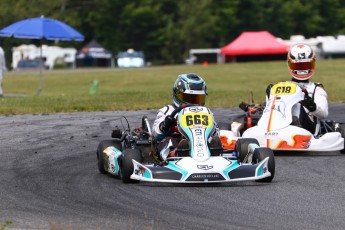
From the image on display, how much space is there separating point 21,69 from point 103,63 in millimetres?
11180

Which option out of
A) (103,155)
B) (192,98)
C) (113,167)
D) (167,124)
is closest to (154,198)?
(113,167)

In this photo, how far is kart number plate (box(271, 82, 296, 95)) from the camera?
11.2 meters

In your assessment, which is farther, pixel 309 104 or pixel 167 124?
pixel 309 104

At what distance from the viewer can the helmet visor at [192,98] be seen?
9.28 metres

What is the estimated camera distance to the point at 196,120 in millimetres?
8820

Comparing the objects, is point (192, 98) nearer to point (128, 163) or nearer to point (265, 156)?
point (265, 156)

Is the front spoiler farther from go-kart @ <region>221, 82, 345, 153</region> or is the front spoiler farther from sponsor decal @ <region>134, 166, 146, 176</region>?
go-kart @ <region>221, 82, 345, 153</region>

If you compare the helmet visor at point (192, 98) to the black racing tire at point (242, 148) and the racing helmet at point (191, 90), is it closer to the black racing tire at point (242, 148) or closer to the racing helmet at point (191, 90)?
the racing helmet at point (191, 90)

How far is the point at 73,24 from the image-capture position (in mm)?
78000

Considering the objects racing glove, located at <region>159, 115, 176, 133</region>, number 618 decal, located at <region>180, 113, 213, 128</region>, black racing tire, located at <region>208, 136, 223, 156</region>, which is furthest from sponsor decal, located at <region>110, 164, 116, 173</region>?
black racing tire, located at <region>208, 136, 223, 156</region>

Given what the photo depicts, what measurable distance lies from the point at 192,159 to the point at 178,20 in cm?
7522

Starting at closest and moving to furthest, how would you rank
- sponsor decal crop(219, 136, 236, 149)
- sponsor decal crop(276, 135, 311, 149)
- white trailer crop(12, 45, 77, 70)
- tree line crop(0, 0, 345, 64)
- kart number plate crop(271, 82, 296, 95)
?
1. sponsor decal crop(276, 135, 311, 149)
2. sponsor decal crop(219, 136, 236, 149)
3. kart number plate crop(271, 82, 296, 95)
4. white trailer crop(12, 45, 77, 70)
5. tree line crop(0, 0, 345, 64)

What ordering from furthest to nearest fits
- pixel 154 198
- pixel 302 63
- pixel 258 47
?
pixel 258 47
pixel 302 63
pixel 154 198

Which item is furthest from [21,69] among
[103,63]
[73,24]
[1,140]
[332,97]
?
[1,140]
